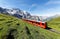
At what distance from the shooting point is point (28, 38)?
86.7 feet

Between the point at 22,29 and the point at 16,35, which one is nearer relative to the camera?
the point at 16,35

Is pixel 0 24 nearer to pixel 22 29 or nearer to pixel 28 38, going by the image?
pixel 22 29

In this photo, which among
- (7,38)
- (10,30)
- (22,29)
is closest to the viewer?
(7,38)

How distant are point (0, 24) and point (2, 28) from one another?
2.25 meters

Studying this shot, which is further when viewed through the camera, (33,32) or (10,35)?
(33,32)

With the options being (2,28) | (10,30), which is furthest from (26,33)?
(2,28)

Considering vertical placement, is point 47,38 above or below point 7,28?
below

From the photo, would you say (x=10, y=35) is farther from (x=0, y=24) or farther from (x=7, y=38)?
(x=0, y=24)

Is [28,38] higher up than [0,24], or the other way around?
[0,24]

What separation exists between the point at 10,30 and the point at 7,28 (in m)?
0.79

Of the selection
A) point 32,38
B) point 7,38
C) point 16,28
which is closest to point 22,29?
point 16,28

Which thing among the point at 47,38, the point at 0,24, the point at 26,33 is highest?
the point at 0,24

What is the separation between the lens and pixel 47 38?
101 ft

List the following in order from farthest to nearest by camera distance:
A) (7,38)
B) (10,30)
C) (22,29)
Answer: (22,29) → (10,30) → (7,38)
